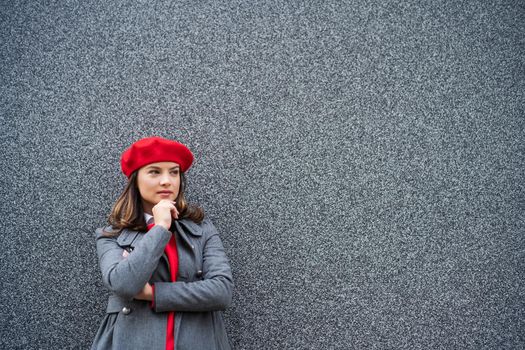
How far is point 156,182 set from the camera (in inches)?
40.8

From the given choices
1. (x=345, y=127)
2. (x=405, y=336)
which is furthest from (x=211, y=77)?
(x=405, y=336)

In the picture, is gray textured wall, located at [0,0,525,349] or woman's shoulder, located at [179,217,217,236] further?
gray textured wall, located at [0,0,525,349]

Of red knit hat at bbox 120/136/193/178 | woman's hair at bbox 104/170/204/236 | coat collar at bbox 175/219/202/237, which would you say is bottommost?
coat collar at bbox 175/219/202/237

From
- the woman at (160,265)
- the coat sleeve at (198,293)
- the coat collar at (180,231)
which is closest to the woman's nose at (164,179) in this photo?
the woman at (160,265)

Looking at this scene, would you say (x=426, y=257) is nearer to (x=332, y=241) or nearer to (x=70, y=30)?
(x=332, y=241)

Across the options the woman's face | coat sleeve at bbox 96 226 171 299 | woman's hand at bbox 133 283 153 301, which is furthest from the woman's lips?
woman's hand at bbox 133 283 153 301

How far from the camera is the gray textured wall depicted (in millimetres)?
1262

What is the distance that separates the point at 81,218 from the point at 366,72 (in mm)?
1044

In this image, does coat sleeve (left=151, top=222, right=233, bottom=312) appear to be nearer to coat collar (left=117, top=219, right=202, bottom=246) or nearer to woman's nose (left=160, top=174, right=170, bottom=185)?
coat collar (left=117, top=219, right=202, bottom=246)

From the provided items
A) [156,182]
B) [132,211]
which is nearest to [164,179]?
[156,182]

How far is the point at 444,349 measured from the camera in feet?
4.16

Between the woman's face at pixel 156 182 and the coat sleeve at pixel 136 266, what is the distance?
13 centimetres

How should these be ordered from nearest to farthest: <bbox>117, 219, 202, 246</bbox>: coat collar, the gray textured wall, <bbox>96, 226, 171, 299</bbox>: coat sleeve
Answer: <bbox>96, 226, 171, 299</bbox>: coat sleeve < <bbox>117, 219, 202, 246</bbox>: coat collar < the gray textured wall

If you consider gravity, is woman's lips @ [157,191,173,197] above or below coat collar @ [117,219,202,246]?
above
